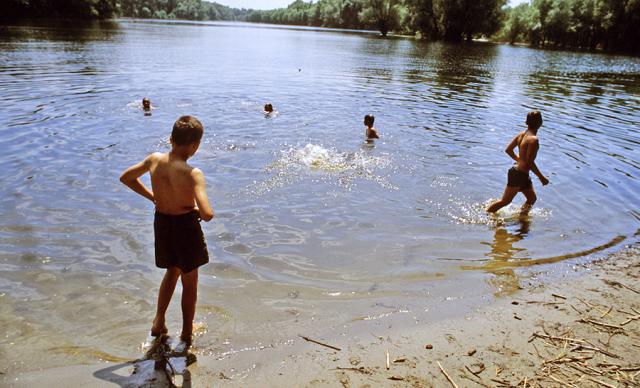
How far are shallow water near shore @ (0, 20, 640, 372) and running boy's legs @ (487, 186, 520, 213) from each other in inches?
9.3

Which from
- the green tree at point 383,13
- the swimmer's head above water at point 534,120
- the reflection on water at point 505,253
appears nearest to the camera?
the reflection on water at point 505,253

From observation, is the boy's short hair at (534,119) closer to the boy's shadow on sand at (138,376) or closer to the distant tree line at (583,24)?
the boy's shadow on sand at (138,376)

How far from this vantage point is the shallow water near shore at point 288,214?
4.75 meters

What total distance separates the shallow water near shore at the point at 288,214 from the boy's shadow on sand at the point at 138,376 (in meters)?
0.20

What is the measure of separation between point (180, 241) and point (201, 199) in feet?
2.05

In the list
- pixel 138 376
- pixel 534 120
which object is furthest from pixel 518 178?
pixel 138 376

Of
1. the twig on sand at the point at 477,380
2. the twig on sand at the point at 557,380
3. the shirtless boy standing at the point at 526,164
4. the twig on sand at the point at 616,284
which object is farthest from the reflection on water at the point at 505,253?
the twig on sand at the point at 477,380

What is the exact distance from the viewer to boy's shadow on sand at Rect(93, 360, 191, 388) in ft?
11.9

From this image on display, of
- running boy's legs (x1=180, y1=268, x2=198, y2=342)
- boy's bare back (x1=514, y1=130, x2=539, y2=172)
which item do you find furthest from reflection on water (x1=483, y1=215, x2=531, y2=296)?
running boy's legs (x1=180, y1=268, x2=198, y2=342)

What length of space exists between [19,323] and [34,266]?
1325mm

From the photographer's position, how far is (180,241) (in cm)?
388

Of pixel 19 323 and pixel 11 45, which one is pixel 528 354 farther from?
pixel 11 45

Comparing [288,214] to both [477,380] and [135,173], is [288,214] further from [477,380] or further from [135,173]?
[477,380]

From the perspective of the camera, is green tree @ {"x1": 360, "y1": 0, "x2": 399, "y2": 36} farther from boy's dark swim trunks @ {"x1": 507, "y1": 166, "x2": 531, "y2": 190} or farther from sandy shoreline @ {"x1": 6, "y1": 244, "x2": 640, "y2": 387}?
sandy shoreline @ {"x1": 6, "y1": 244, "x2": 640, "y2": 387}
